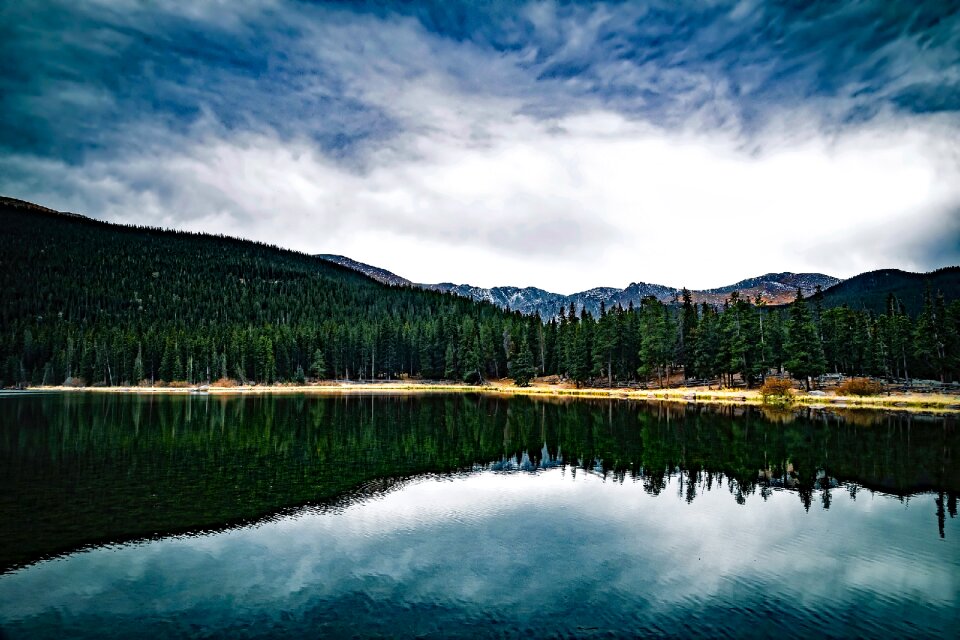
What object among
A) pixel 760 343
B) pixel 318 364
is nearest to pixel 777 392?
pixel 760 343

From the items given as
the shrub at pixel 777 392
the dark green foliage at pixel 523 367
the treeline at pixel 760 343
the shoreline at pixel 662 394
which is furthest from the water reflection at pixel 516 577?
the dark green foliage at pixel 523 367

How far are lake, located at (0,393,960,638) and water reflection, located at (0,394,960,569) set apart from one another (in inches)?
9.6

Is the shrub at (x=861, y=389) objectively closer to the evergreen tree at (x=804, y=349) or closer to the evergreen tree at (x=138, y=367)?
the evergreen tree at (x=804, y=349)

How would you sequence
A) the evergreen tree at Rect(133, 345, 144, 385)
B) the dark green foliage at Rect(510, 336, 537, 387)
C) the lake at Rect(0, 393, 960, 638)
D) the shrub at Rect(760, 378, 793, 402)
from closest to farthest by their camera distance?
1. the lake at Rect(0, 393, 960, 638)
2. the shrub at Rect(760, 378, 793, 402)
3. the dark green foliage at Rect(510, 336, 537, 387)
4. the evergreen tree at Rect(133, 345, 144, 385)

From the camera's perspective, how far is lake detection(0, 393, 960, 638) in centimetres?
1467

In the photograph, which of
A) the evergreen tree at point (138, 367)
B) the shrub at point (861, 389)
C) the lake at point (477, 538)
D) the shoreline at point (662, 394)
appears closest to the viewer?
the lake at point (477, 538)

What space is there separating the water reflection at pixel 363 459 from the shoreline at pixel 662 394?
31.6 ft

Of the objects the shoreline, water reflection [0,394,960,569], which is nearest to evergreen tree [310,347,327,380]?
the shoreline

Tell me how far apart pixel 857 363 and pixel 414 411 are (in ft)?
284

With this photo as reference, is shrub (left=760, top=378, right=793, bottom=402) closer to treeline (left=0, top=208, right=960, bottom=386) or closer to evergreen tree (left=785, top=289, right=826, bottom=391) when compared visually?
evergreen tree (left=785, top=289, right=826, bottom=391)

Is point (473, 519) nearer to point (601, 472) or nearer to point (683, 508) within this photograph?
point (683, 508)

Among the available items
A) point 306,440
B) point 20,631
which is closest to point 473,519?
point 20,631

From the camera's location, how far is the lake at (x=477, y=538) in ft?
48.1

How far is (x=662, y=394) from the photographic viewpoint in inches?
3529
